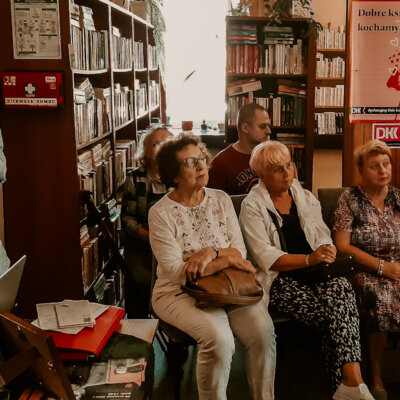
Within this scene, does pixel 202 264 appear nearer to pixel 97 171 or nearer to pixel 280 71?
pixel 97 171

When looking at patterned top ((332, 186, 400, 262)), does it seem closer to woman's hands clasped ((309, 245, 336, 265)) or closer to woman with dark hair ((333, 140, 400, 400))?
woman with dark hair ((333, 140, 400, 400))

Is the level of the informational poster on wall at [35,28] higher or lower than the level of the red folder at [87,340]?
higher

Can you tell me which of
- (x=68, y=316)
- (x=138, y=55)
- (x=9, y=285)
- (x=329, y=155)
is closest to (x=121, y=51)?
(x=138, y=55)

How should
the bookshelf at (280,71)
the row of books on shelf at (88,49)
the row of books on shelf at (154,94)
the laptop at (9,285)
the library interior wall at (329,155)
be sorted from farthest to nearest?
the library interior wall at (329,155), the row of books on shelf at (154,94), the bookshelf at (280,71), the row of books on shelf at (88,49), the laptop at (9,285)

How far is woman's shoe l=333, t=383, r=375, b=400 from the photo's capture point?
2.38 metres

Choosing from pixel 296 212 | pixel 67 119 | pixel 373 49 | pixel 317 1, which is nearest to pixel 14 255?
pixel 67 119

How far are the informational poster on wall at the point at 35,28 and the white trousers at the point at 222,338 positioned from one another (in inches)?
52.8

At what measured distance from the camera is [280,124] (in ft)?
15.9

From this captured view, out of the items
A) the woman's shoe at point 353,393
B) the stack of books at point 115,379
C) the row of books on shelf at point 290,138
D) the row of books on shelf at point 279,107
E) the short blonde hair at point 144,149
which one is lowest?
the woman's shoe at point 353,393

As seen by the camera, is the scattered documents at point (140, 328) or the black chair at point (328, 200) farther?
the black chair at point (328, 200)

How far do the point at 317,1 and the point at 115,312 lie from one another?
5782 mm

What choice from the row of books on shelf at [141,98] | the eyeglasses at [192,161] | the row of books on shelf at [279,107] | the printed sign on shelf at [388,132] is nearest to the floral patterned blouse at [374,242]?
the printed sign on shelf at [388,132]

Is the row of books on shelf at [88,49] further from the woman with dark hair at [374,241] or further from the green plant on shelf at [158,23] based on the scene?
the green plant on shelf at [158,23]

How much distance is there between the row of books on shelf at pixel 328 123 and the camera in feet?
22.9
